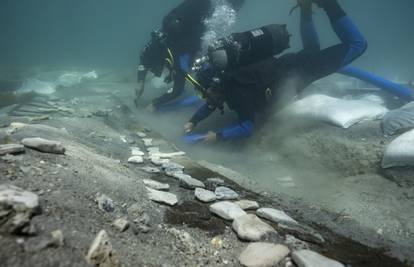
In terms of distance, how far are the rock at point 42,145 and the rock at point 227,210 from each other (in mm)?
1425

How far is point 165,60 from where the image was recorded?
7637 mm

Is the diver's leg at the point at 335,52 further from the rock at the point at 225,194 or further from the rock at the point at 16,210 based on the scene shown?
the rock at the point at 16,210

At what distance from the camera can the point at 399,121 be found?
4480mm

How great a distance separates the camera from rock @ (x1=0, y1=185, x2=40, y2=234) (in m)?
1.35

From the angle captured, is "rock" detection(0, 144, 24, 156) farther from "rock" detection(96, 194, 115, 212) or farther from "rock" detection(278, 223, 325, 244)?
"rock" detection(278, 223, 325, 244)

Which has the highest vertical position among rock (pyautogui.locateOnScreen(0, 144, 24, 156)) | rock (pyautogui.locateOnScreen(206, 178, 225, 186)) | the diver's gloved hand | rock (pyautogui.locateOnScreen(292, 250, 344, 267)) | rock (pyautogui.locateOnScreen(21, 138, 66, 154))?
rock (pyautogui.locateOnScreen(0, 144, 24, 156))

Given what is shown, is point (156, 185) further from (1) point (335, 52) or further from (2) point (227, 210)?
(1) point (335, 52)

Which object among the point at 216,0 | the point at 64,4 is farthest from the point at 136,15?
the point at 216,0

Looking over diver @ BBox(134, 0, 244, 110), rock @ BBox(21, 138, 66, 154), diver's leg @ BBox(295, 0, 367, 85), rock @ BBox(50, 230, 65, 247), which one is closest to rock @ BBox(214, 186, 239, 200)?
rock @ BBox(21, 138, 66, 154)

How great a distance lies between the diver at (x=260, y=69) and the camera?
547cm

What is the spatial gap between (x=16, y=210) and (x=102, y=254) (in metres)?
0.45

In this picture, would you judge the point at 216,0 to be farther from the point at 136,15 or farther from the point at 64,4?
the point at 136,15

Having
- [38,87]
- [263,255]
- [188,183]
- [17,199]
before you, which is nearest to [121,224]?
[17,199]

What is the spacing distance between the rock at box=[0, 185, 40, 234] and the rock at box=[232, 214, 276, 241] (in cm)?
130
